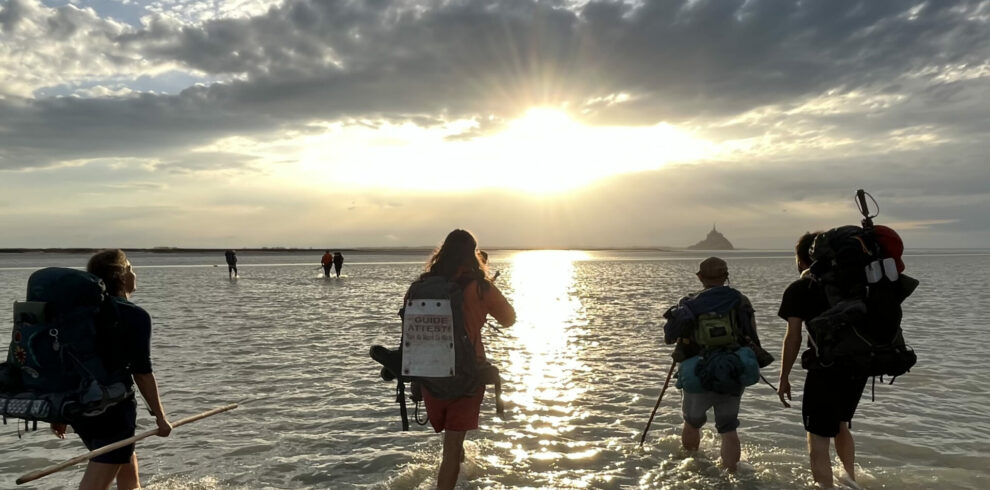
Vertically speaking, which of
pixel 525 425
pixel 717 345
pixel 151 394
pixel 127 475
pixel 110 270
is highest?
pixel 110 270

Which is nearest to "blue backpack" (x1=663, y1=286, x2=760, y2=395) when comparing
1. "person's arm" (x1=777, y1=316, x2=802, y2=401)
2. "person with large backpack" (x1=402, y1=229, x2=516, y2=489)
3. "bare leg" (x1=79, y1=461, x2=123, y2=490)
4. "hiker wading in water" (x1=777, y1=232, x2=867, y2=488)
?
"person's arm" (x1=777, y1=316, x2=802, y2=401)

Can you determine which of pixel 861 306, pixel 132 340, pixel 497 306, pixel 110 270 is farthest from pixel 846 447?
pixel 110 270

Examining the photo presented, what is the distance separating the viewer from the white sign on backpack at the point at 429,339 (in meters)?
4.97

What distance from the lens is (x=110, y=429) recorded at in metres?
4.38

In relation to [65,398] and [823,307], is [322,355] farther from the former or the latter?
[823,307]

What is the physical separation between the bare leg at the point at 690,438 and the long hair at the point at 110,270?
19.5 feet

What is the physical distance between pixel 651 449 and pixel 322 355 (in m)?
8.61

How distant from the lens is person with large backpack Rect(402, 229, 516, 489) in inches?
197

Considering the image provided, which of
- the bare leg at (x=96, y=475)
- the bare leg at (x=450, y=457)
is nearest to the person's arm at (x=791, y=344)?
the bare leg at (x=450, y=457)

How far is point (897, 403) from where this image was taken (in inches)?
368

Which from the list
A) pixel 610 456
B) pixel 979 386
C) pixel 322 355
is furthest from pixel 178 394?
pixel 979 386

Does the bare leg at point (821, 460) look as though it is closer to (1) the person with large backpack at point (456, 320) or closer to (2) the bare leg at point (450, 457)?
(1) the person with large backpack at point (456, 320)

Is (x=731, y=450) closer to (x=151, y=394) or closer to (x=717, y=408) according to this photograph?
(x=717, y=408)

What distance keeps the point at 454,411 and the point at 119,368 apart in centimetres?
263
